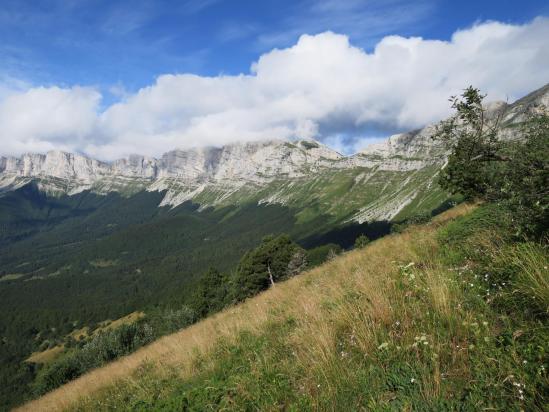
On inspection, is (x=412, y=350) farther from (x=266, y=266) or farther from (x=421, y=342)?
(x=266, y=266)

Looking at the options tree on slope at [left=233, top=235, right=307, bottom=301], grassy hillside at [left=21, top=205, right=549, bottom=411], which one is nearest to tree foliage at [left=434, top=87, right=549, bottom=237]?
grassy hillside at [left=21, top=205, right=549, bottom=411]

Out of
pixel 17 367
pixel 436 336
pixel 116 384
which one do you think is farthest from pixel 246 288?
pixel 17 367

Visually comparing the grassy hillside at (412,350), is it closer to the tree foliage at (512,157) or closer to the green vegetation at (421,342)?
the green vegetation at (421,342)

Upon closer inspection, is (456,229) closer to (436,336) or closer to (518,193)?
(518,193)

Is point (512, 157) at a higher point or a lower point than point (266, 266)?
higher

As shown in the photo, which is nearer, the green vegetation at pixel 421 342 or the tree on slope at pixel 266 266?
the green vegetation at pixel 421 342

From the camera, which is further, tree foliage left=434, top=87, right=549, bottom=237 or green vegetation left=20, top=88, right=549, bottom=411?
tree foliage left=434, top=87, right=549, bottom=237

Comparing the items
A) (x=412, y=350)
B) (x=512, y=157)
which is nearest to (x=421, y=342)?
(x=412, y=350)

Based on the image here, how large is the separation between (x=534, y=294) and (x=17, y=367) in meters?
248

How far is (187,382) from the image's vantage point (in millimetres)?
8484

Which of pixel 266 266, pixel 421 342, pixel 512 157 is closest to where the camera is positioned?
pixel 421 342

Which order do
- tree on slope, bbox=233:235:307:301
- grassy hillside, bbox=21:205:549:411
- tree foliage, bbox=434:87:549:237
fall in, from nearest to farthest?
grassy hillside, bbox=21:205:549:411, tree foliage, bbox=434:87:549:237, tree on slope, bbox=233:235:307:301

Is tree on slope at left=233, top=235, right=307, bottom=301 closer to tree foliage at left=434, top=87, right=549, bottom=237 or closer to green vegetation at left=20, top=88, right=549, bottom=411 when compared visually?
tree foliage at left=434, top=87, right=549, bottom=237

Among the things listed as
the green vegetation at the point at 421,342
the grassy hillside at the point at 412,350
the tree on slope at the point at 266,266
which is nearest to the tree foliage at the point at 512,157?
the green vegetation at the point at 421,342
